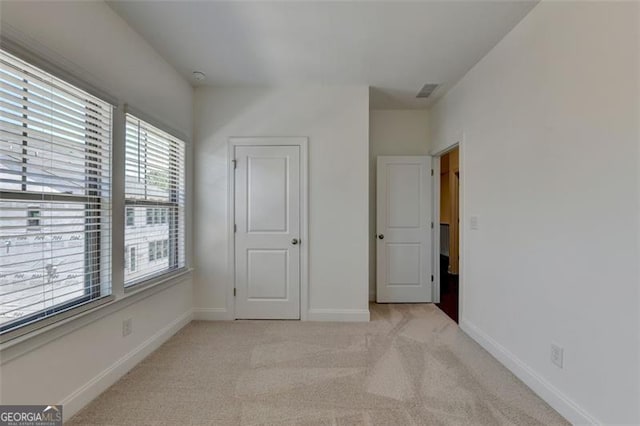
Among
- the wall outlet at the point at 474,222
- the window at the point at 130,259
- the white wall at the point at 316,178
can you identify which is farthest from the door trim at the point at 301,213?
the wall outlet at the point at 474,222

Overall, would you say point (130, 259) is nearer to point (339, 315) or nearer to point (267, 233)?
point (267, 233)

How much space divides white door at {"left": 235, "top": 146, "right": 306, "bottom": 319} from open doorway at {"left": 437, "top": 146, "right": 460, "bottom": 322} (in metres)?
1.97

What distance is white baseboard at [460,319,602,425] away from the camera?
1.62 m

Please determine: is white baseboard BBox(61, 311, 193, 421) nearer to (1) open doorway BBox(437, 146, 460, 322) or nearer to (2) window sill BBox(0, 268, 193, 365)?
(2) window sill BBox(0, 268, 193, 365)

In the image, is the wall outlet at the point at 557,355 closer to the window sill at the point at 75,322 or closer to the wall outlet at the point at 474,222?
the wall outlet at the point at 474,222

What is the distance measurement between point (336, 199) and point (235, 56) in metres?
1.66

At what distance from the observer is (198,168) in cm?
322

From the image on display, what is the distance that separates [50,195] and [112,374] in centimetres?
127

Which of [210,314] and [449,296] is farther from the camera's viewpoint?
[449,296]

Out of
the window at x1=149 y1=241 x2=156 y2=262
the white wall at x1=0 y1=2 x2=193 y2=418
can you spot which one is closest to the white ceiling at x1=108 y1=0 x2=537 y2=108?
the white wall at x1=0 y1=2 x2=193 y2=418

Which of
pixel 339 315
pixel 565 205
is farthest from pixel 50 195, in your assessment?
pixel 565 205

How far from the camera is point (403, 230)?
386 cm

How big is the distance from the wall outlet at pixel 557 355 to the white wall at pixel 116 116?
289 cm

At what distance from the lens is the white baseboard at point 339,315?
10.4ft
